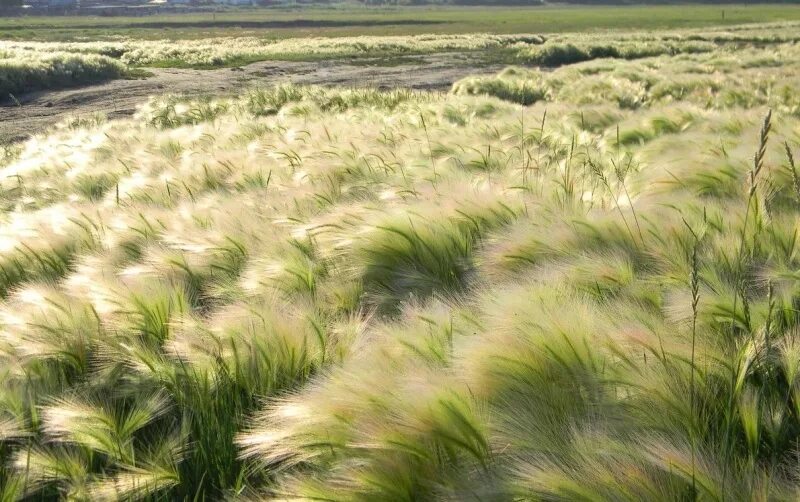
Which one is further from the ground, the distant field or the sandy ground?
the distant field

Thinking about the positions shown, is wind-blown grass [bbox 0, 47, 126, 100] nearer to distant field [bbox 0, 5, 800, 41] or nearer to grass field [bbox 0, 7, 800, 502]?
grass field [bbox 0, 7, 800, 502]

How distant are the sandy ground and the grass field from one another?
40.0ft

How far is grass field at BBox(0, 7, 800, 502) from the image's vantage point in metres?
1.22

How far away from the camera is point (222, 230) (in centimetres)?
274

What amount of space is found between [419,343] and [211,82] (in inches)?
840

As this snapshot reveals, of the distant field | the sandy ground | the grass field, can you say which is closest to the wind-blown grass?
the sandy ground

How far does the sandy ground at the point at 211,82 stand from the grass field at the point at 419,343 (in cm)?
1218

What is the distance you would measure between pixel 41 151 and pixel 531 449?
9.34 metres

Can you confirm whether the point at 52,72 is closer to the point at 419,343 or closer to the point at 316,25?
the point at 419,343

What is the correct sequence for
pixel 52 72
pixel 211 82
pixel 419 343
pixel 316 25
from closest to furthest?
pixel 419 343 < pixel 52 72 < pixel 211 82 < pixel 316 25

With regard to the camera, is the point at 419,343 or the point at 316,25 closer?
the point at 419,343

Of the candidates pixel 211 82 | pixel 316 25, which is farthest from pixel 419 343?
pixel 316 25

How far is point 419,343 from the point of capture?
5.24 feet

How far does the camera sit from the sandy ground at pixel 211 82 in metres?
15.1
